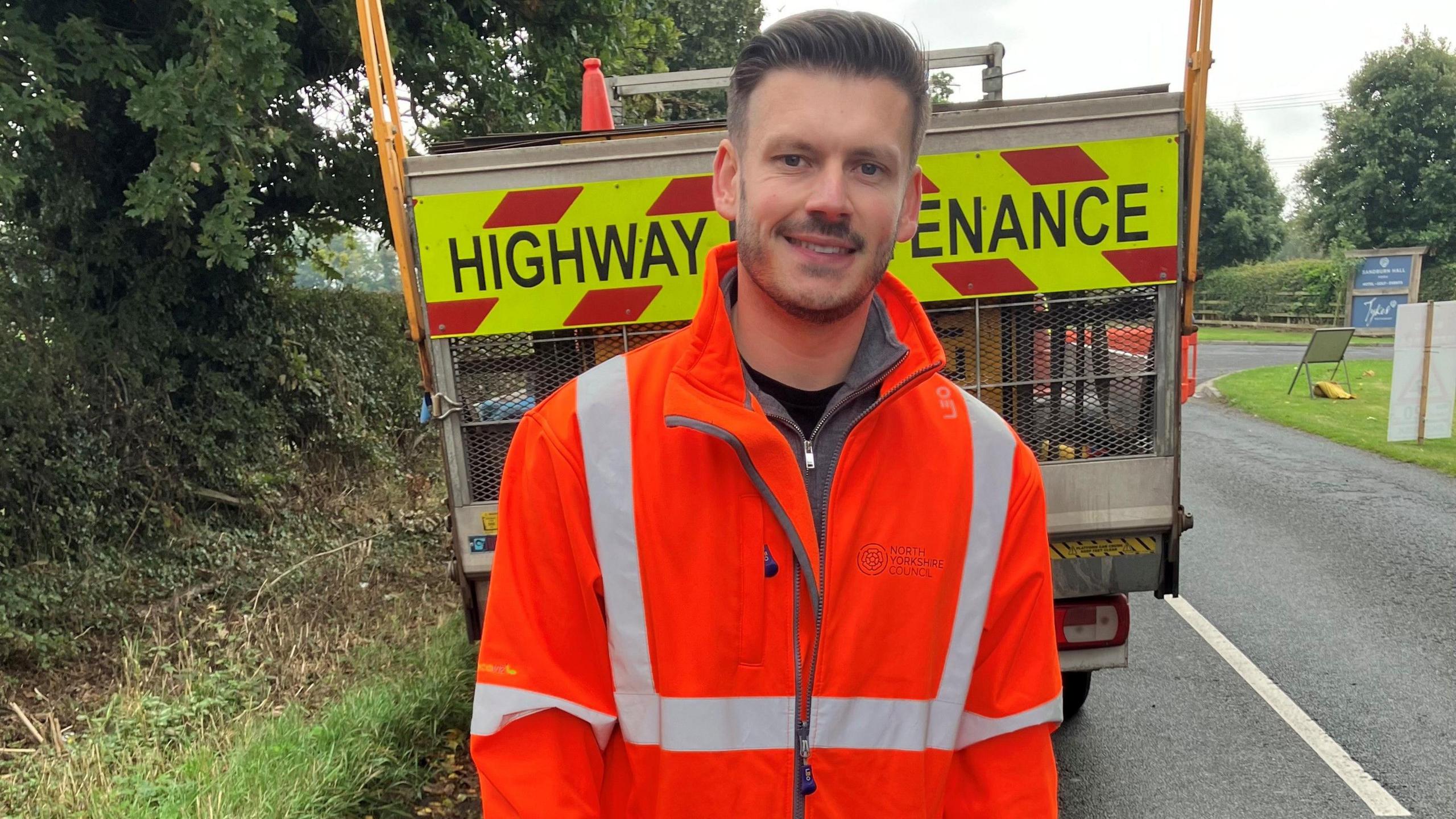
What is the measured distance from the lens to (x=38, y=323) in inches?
238

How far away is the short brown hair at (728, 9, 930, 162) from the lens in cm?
152

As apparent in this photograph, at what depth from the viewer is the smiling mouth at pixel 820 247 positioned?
1.53 meters

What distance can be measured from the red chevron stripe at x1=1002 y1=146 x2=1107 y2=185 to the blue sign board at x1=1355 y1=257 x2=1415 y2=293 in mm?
31881

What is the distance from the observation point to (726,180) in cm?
168

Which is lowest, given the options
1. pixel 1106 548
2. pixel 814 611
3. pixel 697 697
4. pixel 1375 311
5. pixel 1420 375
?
pixel 1375 311

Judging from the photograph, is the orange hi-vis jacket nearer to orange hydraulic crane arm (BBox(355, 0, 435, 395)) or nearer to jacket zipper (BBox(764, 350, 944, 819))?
jacket zipper (BBox(764, 350, 944, 819))

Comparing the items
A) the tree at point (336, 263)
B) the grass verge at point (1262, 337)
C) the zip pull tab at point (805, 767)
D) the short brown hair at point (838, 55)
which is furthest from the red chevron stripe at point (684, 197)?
the grass verge at point (1262, 337)

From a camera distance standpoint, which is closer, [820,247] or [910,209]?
[820,247]

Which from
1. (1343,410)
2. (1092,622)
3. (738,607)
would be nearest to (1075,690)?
(1092,622)

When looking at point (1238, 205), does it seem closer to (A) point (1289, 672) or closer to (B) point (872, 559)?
(A) point (1289, 672)

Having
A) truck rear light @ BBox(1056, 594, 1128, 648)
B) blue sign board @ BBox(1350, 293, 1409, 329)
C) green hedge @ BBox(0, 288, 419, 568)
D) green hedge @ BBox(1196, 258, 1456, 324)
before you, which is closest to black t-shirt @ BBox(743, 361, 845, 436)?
truck rear light @ BBox(1056, 594, 1128, 648)

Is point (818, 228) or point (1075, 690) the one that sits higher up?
point (818, 228)

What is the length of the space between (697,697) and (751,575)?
21 centimetres

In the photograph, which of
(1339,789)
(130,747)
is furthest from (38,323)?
(1339,789)
